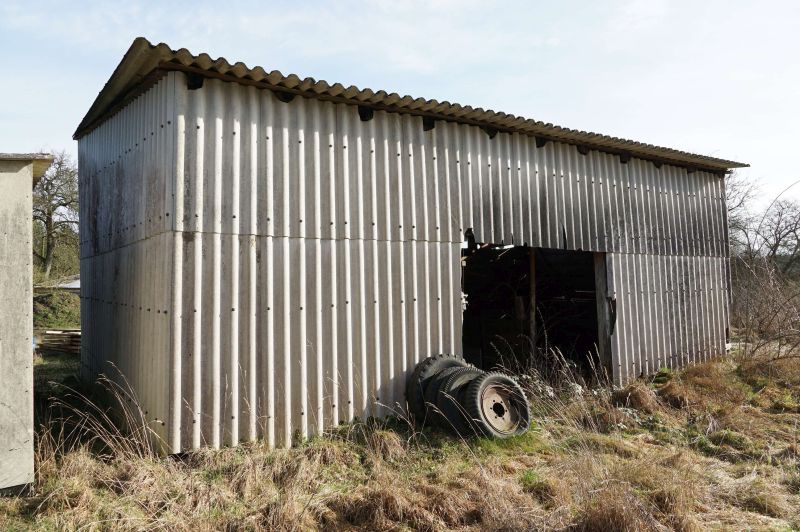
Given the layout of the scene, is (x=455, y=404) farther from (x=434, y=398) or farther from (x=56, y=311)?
(x=56, y=311)

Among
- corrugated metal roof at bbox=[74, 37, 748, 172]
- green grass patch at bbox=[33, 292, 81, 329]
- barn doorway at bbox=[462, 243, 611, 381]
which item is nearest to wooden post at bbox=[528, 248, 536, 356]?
barn doorway at bbox=[462, 243, 611, 381]

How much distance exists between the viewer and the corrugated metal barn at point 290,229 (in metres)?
5.25

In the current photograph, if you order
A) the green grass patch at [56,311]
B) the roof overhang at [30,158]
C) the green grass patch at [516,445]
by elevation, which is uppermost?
the roof overhang at [30,158]

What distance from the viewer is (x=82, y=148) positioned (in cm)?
873

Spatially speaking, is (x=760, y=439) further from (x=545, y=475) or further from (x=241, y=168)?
(x=241, y=168)

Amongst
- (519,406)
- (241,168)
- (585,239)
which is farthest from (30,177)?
(585,239)

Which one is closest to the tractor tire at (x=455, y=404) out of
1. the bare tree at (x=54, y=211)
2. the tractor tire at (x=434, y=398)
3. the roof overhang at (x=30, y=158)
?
the tractor tire at (x=434, y=398)

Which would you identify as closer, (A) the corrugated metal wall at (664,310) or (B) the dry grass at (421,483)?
(B) the dry grass at (421,483)

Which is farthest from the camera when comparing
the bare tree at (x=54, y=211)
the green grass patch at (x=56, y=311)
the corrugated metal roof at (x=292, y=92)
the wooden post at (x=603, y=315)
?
the bare tree at (x=54, y=211)

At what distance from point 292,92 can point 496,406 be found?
4.18 m

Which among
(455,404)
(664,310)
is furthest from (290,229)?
(664,310)

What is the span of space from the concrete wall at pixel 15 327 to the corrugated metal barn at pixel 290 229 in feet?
3.47

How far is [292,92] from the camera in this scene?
5.89 m

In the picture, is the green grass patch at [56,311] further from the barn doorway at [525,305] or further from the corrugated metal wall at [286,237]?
the barn doorway at [525,305]
